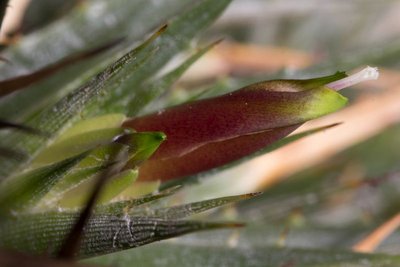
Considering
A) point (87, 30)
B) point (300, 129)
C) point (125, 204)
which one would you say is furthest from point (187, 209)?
point (300, 129)

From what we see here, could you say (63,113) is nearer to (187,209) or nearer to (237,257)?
(187,209)

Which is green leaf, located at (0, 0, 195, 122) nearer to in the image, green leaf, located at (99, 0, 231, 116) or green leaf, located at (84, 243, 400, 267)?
green leaf, located at (99, 0, 231, 116)

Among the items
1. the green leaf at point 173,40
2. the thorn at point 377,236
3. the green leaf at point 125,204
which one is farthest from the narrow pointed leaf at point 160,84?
the thorn at point 377,236

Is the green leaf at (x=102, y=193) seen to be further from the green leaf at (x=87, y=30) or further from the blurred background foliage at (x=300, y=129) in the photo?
the green leaf at (x=87, y=30)

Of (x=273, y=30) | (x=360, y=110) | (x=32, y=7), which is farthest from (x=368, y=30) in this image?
(x=32, y=7)

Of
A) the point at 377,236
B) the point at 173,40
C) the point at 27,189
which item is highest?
the point at 173,40

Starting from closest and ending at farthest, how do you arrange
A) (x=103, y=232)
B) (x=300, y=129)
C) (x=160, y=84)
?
(x=103, y=232), (x=160, y=84), (x=300, y=129)

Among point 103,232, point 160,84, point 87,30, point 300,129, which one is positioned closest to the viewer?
point 103,232

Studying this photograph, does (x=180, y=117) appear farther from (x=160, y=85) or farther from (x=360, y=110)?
(x=360, y=110)

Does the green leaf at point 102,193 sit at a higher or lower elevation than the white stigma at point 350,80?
lower

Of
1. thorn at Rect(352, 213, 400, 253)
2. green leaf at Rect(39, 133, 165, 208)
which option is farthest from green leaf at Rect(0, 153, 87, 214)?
thorn at Rect(352, 213, 400, 253)

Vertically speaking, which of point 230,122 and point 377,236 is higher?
point 230,122
